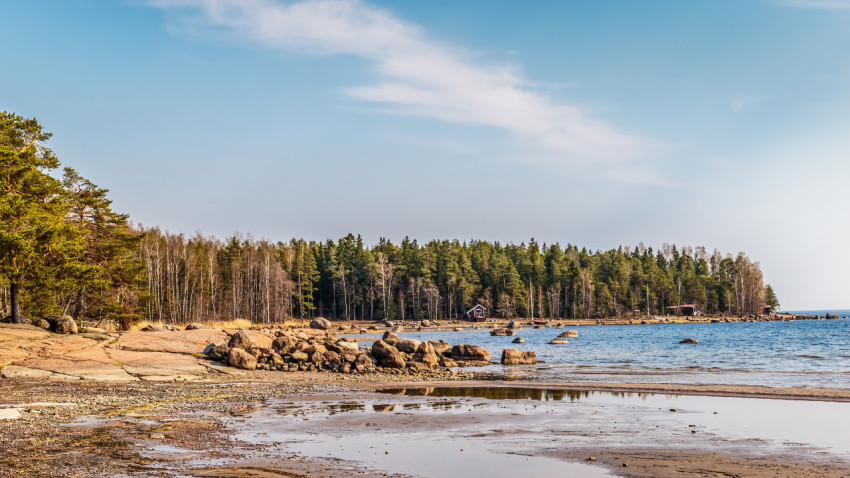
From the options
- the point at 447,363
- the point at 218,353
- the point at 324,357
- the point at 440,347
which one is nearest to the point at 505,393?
the point at 324,357

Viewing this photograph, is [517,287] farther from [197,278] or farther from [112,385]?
[112,385]

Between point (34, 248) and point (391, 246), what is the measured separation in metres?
119

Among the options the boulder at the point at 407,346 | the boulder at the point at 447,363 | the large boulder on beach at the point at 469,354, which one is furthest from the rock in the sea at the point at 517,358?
the boulder at the point at 407,346

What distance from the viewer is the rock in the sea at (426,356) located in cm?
3609

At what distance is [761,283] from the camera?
167 metres

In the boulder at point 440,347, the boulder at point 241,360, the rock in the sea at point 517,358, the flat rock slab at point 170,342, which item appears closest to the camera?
the boulder at point 241,360

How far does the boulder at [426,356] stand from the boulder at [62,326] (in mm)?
18744

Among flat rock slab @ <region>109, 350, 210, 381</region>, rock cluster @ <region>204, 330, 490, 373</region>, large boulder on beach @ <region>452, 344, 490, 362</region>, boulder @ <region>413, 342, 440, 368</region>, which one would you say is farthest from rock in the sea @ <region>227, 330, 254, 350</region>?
large boulder on beach @ <region>452, 344, 490, 362</region>

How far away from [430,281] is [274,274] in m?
45.0

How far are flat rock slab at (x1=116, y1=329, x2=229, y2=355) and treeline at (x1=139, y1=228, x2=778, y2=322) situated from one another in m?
59.5

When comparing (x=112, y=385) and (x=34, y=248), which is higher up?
(x=34, y=248)

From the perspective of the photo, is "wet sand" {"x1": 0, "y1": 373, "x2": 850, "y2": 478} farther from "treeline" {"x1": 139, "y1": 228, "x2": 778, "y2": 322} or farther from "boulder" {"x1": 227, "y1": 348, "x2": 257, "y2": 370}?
"treeline" {"x1": 139, "y1": 228, "x2": 778, "y2": 322}

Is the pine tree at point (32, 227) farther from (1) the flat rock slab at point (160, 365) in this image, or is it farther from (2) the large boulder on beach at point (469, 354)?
(2) the large boulder on beach at point (469, 354)

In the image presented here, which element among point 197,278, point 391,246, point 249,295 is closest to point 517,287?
point 391,246
